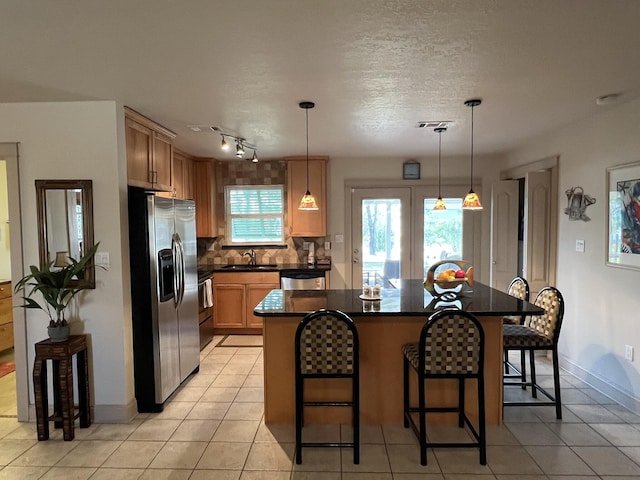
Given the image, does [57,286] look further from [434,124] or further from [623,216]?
[623,216]

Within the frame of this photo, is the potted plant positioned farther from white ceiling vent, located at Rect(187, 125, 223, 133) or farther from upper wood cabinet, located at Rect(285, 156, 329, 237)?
upper wood cabinet, located at Rect(285, 156, 329, 237)

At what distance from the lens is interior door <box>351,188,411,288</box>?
5629 millimetres

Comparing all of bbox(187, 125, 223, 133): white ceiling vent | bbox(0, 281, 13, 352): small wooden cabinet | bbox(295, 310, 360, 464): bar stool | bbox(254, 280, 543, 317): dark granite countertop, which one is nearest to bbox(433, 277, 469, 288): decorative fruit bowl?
bbox(254, 280, 543, 317): dark granite countertop

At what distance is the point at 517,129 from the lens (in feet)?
13.0

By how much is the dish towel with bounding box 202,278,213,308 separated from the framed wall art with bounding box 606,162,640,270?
407cm

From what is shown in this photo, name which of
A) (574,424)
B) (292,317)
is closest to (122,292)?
(292,317)

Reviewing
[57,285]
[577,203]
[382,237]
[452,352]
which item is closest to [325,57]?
[452,352]

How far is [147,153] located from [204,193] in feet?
6.77

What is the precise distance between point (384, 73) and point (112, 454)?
2985 millimetres

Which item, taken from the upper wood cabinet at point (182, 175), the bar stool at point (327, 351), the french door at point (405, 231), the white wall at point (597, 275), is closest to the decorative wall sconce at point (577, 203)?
the white wall at point (597, 275)

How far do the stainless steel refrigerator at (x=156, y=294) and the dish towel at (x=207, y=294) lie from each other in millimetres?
1170

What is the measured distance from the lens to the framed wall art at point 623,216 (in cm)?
300

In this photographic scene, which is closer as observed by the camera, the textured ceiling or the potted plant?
the textured ceiling

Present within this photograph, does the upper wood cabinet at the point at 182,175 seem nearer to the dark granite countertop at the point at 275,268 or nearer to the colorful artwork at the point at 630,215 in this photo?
the dark granite countertop at the point at 275,268
